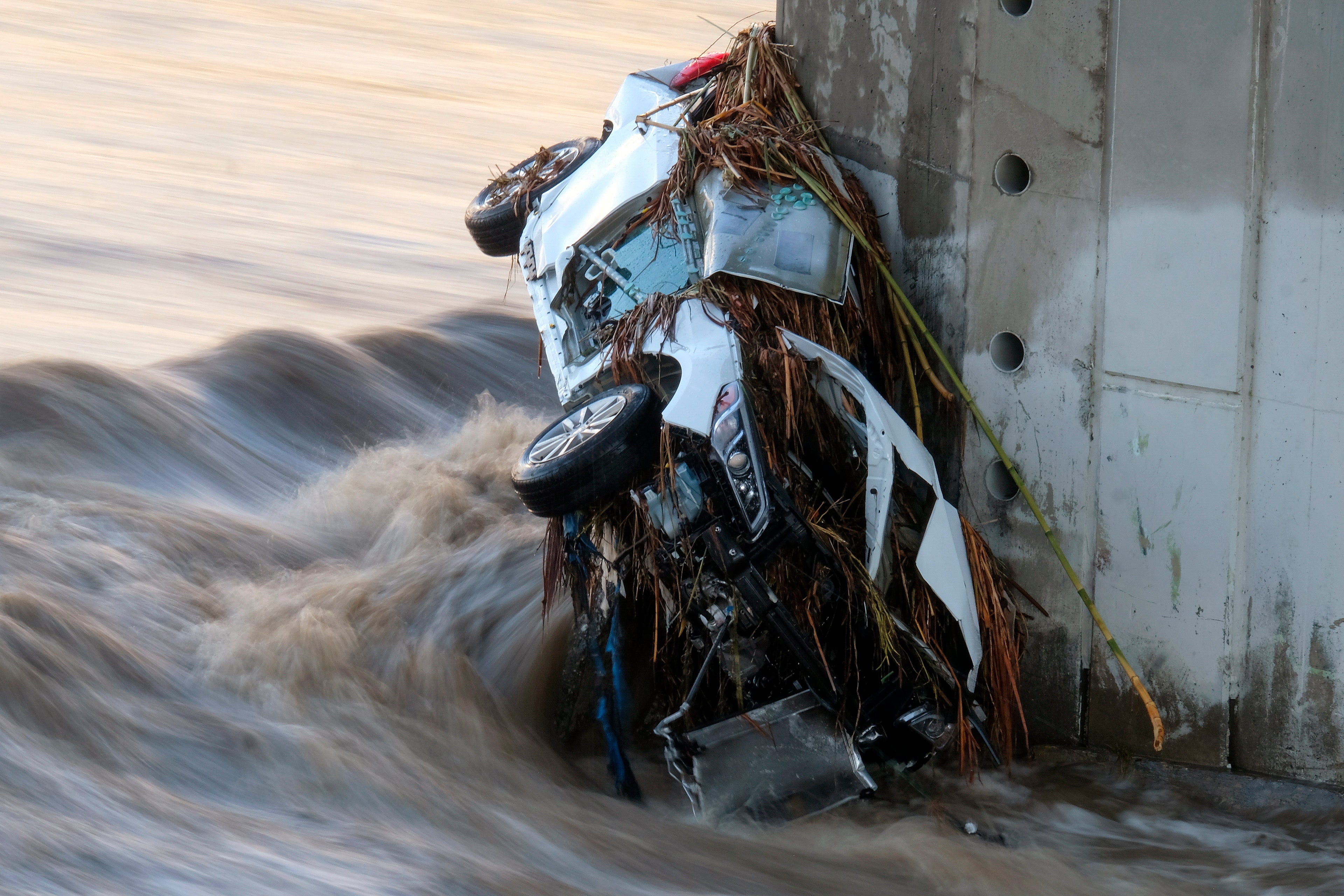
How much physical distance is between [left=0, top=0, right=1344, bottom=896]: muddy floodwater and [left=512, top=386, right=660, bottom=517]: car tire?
113 cm

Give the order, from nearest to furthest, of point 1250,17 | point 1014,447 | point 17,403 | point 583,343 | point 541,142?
point 1250,17 < point 1014,447 < point 583,343 < point 17,403 < point 541,142

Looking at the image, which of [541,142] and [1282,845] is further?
[541,142]

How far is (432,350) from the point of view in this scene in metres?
9.11

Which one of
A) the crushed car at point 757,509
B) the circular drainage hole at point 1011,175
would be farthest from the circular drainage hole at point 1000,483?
the circular drainage hole at point 1011,175

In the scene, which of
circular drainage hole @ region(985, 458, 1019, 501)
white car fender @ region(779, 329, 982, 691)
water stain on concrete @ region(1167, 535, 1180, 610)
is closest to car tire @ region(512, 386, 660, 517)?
white car fender @ region(779, 329, 982, 691)

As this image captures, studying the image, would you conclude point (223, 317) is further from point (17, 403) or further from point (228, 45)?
point (228, 45)

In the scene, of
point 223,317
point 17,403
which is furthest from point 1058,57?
point 223,317

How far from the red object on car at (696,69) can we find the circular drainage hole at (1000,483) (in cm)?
197

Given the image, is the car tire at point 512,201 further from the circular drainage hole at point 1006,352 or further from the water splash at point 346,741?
the circular drainage hole at point 1006,352

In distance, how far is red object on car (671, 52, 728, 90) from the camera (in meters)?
5.47

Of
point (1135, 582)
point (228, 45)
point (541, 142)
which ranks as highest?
point (228, 45)

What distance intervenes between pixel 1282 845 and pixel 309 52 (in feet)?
48.9

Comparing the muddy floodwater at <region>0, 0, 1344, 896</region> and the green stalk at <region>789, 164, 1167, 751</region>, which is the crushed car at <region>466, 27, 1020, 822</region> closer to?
the green stalk at <region>789, 164, 1167, 751</region>

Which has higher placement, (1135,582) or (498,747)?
(1135,582)
